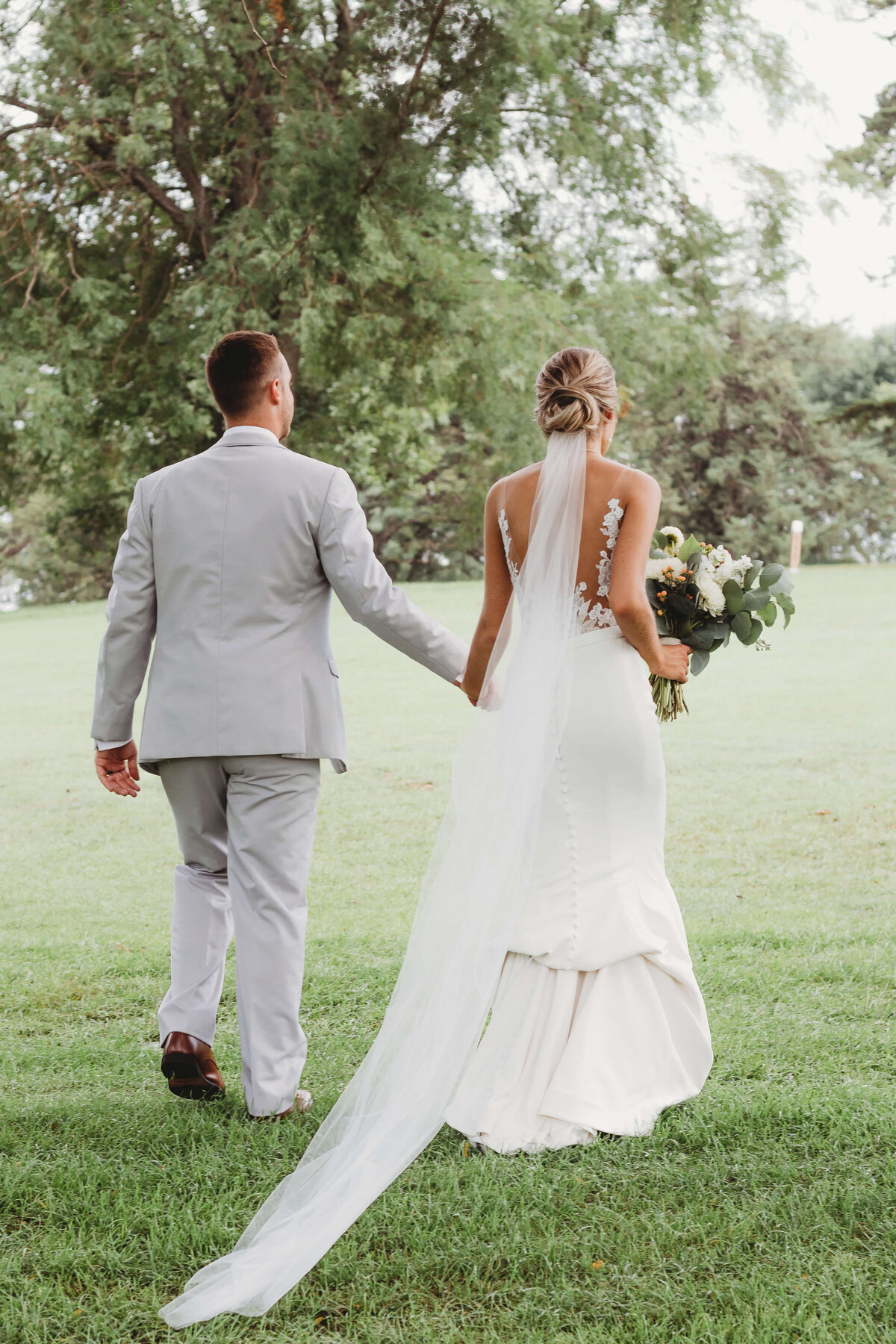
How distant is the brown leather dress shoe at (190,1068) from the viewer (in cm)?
384

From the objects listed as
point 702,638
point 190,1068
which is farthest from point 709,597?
point 190,1068

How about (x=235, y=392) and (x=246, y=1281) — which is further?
(x=235, y=392)

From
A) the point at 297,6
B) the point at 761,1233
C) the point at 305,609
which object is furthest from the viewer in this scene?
the point at 297,6

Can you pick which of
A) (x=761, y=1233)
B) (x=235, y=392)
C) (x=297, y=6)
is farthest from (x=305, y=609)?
(x=297, y=6)

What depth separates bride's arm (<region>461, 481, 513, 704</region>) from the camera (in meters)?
3.87

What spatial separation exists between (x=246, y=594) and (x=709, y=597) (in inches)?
58.8

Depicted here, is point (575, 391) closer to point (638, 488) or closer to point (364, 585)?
point (638, 488)

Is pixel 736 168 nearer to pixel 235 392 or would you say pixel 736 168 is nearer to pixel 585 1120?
pixel 235 392

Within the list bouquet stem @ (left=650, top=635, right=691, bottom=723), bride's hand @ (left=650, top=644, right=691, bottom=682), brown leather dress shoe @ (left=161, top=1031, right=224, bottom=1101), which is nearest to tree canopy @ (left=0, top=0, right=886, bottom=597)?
bouquet stem @ (left=650, top=635, right=691, bottom=723)

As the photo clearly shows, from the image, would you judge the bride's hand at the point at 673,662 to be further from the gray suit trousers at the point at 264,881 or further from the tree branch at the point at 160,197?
the tree branch at the point at 160,197

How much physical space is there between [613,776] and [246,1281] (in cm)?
175

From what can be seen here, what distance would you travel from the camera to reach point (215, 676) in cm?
368

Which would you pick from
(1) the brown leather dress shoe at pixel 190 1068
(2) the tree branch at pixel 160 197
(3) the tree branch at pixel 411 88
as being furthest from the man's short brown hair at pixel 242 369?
(2) the tree branch at pixel 160 197

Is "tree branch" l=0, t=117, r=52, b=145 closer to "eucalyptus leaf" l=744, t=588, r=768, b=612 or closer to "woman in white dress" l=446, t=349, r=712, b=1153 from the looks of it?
"woman in white dress" l=446, t=349, r=712, b=1153
